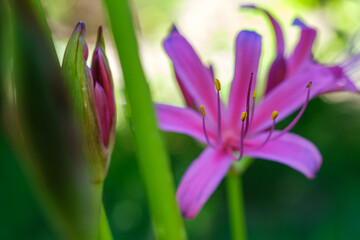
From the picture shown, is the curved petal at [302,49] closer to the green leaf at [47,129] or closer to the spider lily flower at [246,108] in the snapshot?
the spider lily flower at [246,108]

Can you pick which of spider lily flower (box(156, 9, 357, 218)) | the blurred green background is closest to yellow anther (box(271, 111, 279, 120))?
spider lily flower (box(156, 9, 357, 218))

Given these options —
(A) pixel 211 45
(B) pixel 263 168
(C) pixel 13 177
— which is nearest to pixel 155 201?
(C) pixel 13 177

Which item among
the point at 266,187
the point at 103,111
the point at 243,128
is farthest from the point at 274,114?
the point at 266,187

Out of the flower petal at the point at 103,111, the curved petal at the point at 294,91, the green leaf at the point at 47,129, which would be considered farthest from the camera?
the curved petal at the point at 294,91

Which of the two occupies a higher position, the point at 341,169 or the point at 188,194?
the point at 188,194

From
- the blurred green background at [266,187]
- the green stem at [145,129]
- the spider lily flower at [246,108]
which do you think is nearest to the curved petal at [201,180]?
the spider lily flower at [246,108]

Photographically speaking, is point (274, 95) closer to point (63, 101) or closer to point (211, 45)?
point (63, 101)

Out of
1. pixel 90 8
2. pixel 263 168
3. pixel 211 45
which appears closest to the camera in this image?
pixel 263 168
